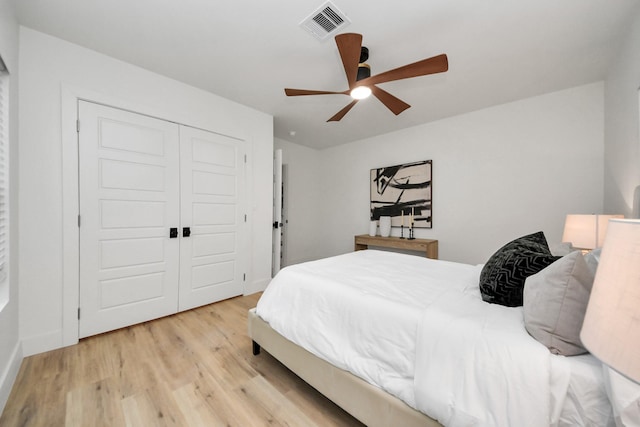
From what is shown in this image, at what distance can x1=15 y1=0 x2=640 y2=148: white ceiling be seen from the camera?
1.70m

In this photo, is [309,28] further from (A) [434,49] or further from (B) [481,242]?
(B) [481,242]

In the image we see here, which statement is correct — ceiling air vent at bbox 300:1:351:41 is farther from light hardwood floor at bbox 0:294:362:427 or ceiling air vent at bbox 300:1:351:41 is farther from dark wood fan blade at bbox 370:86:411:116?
light hardwood floor at bbox 0:294:362:427

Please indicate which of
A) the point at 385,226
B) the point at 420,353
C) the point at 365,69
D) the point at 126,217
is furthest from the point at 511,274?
the point at 126,217

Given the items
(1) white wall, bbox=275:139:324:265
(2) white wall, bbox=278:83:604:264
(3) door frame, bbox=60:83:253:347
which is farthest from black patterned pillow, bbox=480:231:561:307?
(1) white wall, bbox=275:139:324:265

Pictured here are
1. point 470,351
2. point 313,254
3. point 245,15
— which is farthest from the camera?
point 313,254

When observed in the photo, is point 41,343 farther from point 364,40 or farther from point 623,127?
point 623,127

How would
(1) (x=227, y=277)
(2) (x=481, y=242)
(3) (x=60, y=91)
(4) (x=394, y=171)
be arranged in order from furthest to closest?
(4) (x=394, y=171) → (2) (x=481, y=242) → (1) (x=227, y=277) → (3) (x=60, y=91)

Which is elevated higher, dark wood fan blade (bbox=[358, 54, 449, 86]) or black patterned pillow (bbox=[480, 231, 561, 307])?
dark wood fan blade (bbox=[358, 54, 449, 86])

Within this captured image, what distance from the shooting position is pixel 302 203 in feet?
16.4

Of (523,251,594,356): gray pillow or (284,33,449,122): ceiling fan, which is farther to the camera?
(284,33,449,122): ceiling fan

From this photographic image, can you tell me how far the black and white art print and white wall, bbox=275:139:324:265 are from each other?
4.37ft

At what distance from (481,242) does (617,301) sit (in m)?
3.34

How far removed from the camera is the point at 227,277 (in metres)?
3.12

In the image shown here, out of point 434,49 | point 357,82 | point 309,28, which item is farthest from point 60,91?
point 434,49
